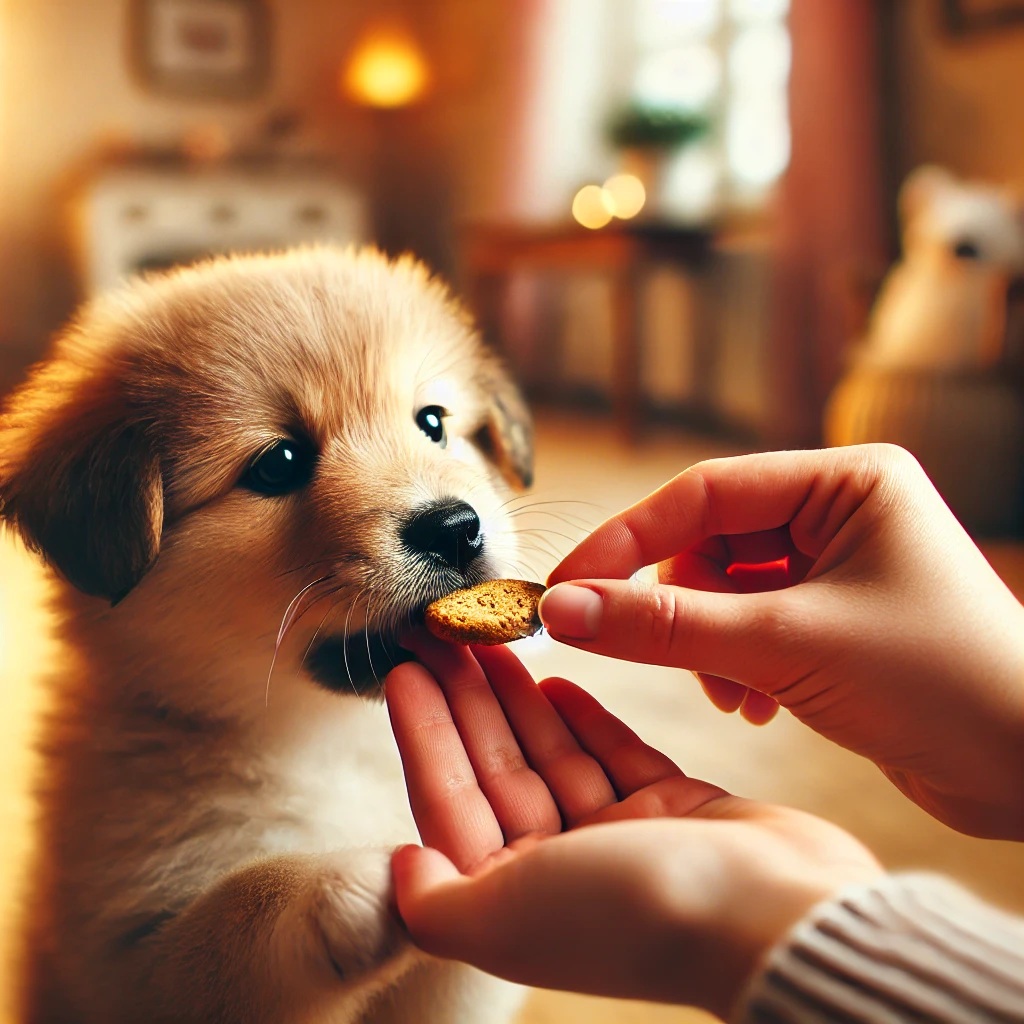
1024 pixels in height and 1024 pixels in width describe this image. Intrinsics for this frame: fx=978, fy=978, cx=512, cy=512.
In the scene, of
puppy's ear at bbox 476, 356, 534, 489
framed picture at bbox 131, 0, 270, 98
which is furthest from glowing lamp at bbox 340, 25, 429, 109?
puppy's ear at bbox 476, 356, 534, 489

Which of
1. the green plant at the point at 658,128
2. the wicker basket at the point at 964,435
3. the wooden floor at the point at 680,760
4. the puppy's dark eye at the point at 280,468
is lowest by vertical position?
the wooden floor at the point at 680,760

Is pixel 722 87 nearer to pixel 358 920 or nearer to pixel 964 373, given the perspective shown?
pixel 964 373

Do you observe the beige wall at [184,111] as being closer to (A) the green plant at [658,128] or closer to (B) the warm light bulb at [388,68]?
(B) the warm light bulb at [388,68]

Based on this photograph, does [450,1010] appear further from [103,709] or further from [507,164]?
[507,164]

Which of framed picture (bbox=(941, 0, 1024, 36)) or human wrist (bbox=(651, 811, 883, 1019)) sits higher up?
framed picture (bbox=(941, 0, 1024, 36))

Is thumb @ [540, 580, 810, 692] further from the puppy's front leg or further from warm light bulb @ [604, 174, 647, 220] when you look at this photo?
warm light bulb @ [604, 174, 647, 220]

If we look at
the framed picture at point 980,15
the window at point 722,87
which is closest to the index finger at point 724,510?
the framed picture at point 980,15
